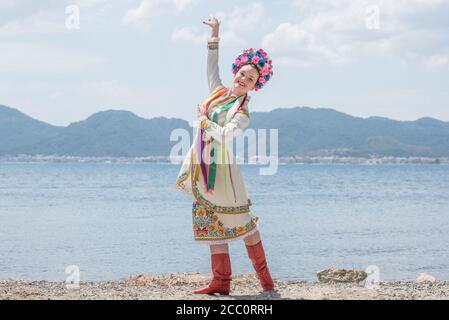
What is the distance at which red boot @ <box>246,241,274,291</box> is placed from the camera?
822cm

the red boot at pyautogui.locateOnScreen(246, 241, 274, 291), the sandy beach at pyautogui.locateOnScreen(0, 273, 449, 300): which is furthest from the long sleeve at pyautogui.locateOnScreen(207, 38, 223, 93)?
the sandy beach at pyautogui.locateOnScreen(0, 273, 449, 300)

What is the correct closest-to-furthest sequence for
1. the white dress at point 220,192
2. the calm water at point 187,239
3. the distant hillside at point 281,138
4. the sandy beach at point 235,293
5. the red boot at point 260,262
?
the white dress at point 220,192 → the sandy beach at point 235,293 → the red boot at point 260,262 → the calm water at point 187,239 → the distant hillside at point 281,138

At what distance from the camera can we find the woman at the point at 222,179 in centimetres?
796

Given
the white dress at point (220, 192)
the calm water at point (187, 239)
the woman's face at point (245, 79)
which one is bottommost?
the calm water at point (187, 239)

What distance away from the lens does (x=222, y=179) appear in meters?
7.96

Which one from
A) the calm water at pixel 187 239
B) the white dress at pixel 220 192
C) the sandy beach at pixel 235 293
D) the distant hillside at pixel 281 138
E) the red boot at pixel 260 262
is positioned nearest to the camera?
the white dress at pixel 220 192

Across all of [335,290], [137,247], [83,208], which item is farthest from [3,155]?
[335,290]

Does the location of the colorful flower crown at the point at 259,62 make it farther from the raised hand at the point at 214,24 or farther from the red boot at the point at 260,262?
the red boot at the point at 260,262

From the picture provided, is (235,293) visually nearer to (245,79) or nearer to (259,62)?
(245,79)

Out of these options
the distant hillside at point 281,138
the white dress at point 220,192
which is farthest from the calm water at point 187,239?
the distant hillside at point 281,138

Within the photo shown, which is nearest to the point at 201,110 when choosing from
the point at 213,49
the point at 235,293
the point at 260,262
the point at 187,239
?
the point at 213,49

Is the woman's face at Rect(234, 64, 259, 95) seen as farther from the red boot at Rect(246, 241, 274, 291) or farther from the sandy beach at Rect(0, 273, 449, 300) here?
the sandy beach at Rect(0, 273, 449, 300)

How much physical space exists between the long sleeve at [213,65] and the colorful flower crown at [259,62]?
23cm

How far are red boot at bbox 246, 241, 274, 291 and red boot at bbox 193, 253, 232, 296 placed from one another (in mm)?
267
